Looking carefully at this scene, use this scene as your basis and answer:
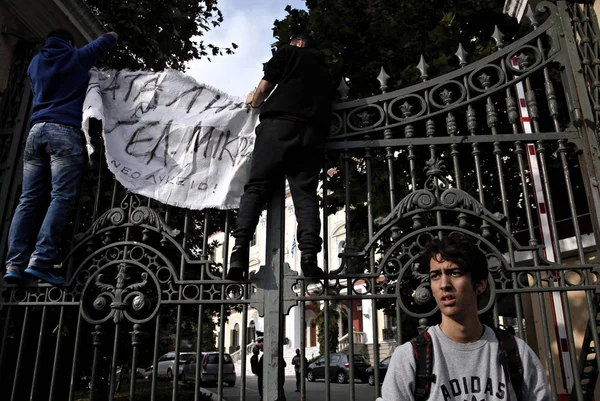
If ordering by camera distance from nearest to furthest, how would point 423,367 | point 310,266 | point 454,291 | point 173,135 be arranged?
point 423,367
point 454,291
point 310,266
point 173,135

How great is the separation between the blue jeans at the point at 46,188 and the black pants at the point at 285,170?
1.57 metres

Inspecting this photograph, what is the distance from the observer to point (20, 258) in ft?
14.4

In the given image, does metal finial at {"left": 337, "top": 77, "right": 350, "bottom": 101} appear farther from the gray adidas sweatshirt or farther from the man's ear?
the gray adidas sweatshirt

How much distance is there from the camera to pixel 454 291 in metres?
Answer: 2.38

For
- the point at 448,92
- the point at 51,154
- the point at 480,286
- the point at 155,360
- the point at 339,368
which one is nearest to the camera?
the point at 480,286

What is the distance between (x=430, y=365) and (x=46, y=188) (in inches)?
148

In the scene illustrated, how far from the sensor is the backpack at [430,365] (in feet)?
7.34

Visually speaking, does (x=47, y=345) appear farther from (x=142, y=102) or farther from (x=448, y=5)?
(x=448, y=5)

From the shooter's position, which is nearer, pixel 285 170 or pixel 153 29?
pixel 285 170

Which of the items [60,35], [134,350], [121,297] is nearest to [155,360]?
[134,350]

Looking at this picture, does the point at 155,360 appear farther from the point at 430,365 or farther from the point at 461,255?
the point at 461,255

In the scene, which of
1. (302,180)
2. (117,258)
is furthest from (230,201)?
(117,258)

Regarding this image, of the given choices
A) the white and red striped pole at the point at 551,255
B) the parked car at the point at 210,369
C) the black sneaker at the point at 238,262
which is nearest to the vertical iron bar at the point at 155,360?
the black sneaker at the point at 238,262

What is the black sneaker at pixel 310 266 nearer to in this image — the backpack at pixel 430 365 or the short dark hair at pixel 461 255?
the short dark hair at pixel 461 255
